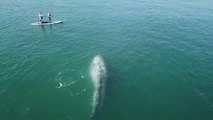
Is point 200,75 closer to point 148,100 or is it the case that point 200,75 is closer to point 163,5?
point 148,100

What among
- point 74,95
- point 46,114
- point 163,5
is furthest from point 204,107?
point 163,5

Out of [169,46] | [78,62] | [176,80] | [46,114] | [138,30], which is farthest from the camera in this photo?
[138,30]

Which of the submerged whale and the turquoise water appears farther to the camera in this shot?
the submerged whale

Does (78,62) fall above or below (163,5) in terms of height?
below

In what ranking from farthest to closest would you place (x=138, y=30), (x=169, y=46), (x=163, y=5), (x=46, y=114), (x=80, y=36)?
(x=163, y=5) → (x=138, y=30) → (x=80, y=36) → (x=169, y=46) → (x=46, y=114)

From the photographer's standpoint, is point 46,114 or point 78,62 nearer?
point 46,114
